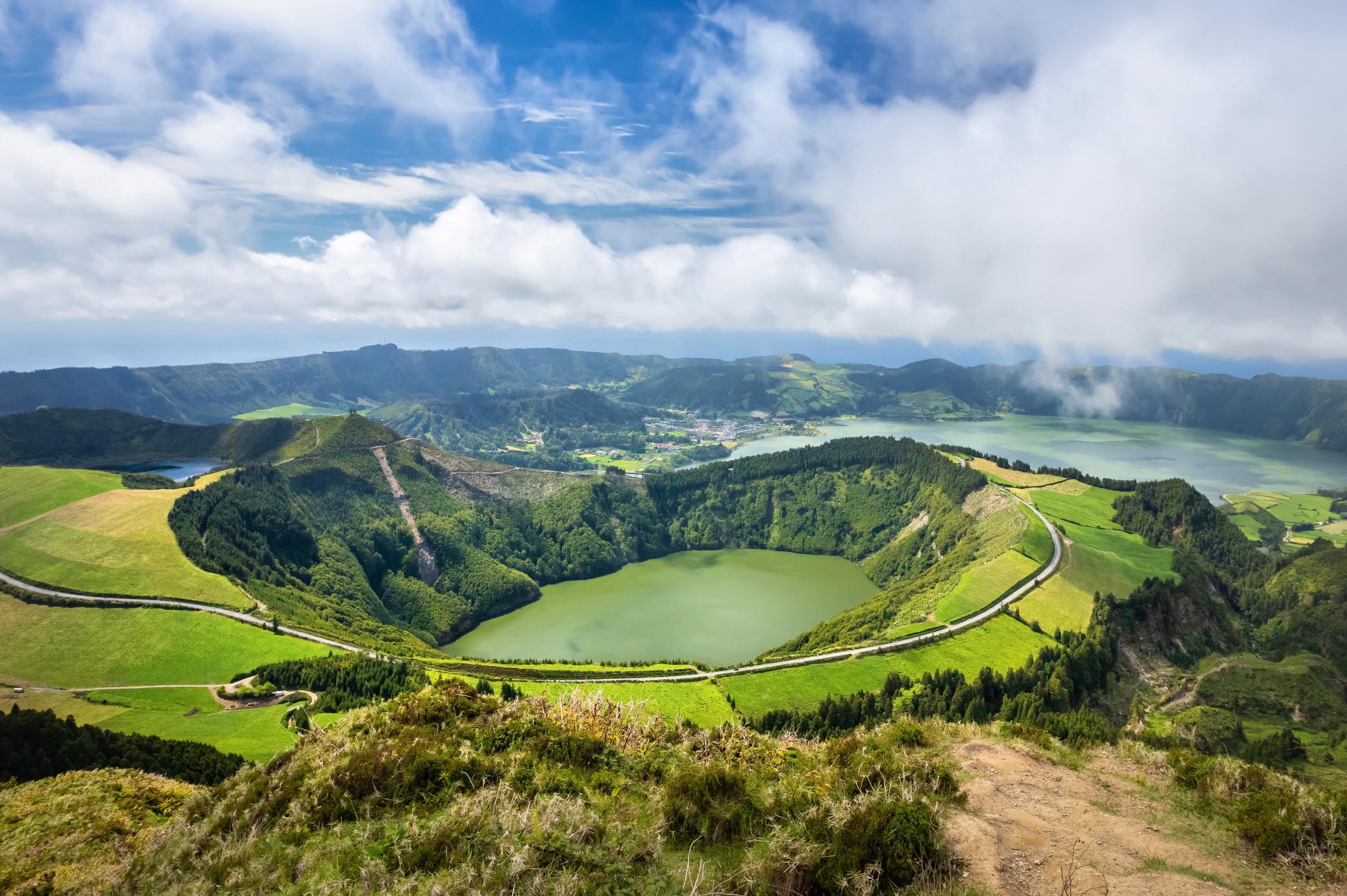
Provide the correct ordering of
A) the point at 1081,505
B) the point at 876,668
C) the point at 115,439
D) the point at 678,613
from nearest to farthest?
1. the point at 876,668
2. the point at 678,613
3. the point at 1081,505
4. the point at 115,439

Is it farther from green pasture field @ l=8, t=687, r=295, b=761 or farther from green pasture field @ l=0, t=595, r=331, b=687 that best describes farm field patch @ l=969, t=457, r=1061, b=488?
green pasture field @ l=8, t=687, r=295, b=761

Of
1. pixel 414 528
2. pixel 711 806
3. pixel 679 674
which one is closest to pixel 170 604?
pixel 414 528

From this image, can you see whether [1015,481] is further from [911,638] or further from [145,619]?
[145,619]

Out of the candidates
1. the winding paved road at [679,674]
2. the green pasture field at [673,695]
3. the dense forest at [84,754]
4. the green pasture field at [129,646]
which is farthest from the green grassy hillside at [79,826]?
the winding paved road at [679,674]

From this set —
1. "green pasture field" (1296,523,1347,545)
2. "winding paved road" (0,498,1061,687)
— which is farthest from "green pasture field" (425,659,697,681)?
"green pasture field" (1296,523,1347,545)

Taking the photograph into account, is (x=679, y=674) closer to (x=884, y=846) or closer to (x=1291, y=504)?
(x=884, y=846)

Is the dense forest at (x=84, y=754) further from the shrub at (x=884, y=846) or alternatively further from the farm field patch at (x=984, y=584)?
the farm field patch at (x=984, y=584)

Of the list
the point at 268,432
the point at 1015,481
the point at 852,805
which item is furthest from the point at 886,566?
the point at 268,432
